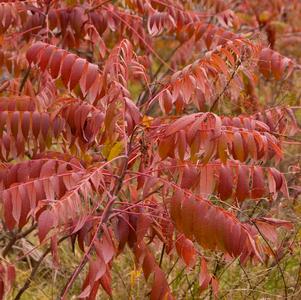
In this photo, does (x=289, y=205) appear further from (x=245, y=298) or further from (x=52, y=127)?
(x=52, y=127)

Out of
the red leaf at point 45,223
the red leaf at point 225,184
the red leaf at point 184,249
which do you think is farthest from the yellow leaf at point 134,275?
the red leaf at point 45,223

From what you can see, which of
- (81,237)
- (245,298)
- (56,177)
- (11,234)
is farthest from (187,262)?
(11,234)

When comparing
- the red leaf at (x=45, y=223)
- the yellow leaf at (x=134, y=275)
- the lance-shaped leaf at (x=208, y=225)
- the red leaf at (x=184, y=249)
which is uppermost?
the red leaf at (x=45, y=223)

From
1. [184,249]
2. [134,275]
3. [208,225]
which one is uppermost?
[208,225]

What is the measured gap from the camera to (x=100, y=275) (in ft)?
9.12

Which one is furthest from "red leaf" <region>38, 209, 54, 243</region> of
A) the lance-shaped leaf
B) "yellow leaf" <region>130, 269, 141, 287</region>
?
"yellow leaf" <region>130, 269, 141, 287</region>

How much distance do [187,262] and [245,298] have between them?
1.10 meters

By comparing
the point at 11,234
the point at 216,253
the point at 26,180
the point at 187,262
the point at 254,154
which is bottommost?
the point at 11,234

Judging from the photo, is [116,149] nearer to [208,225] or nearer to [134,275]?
[208,225]

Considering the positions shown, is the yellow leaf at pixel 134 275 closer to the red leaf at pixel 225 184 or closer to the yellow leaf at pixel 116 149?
the yellow leaf at pixel 116 149

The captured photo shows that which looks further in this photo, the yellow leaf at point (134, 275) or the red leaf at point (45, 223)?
the yellow leaf at point (134, 275)

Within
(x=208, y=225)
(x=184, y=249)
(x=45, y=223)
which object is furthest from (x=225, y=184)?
(x=45, y=223)

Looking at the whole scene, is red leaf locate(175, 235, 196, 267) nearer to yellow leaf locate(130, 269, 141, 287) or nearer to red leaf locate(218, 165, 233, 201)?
red leaf locate(218, 165, 233, 201)

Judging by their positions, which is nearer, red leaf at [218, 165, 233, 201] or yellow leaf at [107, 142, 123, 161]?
red leaf at [218, 165, 233, 201]
